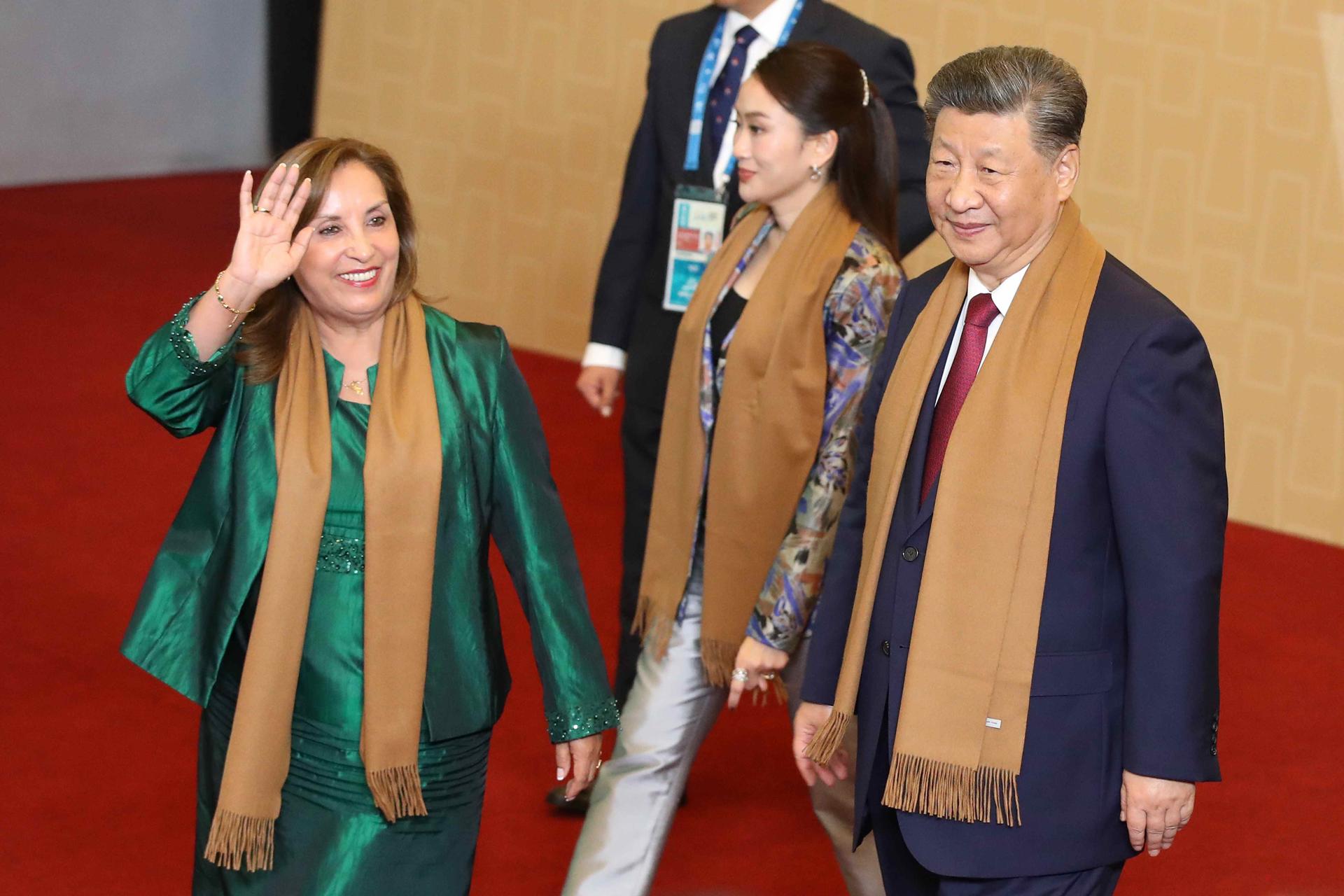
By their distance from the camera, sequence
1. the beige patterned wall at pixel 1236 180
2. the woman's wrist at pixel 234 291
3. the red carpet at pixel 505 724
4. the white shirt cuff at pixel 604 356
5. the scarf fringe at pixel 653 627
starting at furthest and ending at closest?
the beige patterned wall at pixel 1236 180 → the white shirt cuff at pixel 604 356 → the red carpet at pixel 505 724 → the scarf fringe at pixel 653 627 → the woman's wrist at pixel 234 291

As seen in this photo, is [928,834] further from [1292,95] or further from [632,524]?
[1292,95]

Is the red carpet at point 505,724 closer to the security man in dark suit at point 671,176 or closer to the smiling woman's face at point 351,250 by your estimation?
the security man in dark suit at point 671,176

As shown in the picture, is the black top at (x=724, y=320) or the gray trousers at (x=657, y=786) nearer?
the gray trousers at (x=657, y=786)

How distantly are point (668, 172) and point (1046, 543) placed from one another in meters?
1.90

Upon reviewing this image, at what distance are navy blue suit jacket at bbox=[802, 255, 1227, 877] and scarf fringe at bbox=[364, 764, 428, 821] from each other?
26.9 inches

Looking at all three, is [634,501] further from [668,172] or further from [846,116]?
[846,116]

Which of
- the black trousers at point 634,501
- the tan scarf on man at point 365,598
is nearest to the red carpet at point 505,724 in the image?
the black trousers at point 634,501

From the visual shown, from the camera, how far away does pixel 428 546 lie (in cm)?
235

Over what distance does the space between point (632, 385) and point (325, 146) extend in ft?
4.84

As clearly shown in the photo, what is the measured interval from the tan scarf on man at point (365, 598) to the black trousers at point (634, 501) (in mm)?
Answer: 1387

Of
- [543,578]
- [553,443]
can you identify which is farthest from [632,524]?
[553,443]

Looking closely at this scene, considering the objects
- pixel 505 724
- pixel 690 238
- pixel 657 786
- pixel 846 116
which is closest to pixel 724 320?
pixel 846 116

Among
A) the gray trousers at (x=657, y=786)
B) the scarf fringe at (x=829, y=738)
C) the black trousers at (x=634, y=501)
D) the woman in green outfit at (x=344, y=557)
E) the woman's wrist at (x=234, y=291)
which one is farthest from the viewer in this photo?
the black trousers at (x=634, y=501)

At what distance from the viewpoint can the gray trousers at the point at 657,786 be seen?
2947 millimetres
